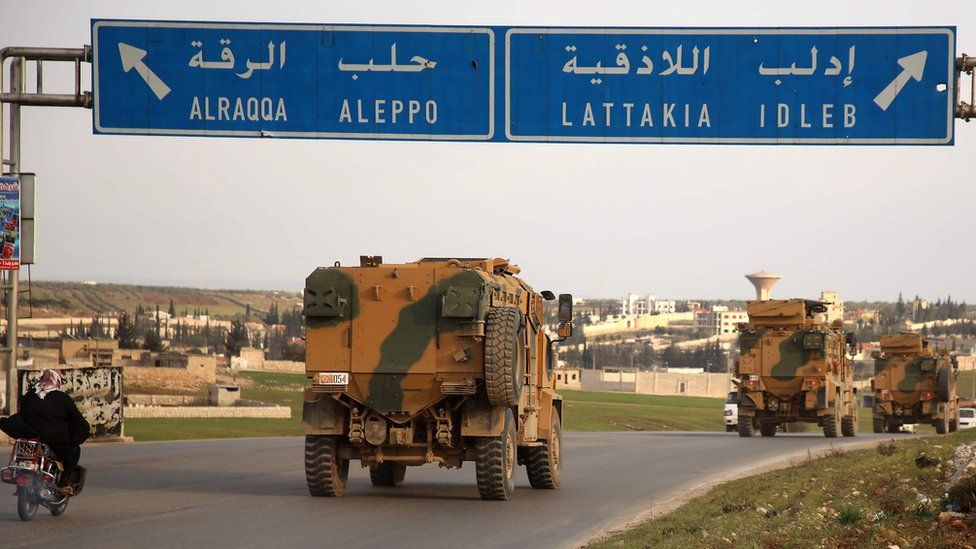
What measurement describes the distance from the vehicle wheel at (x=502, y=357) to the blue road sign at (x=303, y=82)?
10.3ft

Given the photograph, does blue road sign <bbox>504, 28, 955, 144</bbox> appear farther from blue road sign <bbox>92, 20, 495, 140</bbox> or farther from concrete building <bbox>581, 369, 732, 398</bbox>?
concrete building <bbox>581, 369, 732, 398</bbox>

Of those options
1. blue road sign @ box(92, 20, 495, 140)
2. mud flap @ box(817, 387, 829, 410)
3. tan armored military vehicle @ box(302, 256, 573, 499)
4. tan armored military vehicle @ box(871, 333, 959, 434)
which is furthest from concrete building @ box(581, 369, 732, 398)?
tan armored military vehicle @ box(302, 256, 573, 499)

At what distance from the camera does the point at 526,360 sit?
17.3 meters

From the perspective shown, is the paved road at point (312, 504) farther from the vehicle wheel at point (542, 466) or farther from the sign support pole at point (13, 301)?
the sign support pole at point (13, 301)

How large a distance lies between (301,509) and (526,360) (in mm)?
3860

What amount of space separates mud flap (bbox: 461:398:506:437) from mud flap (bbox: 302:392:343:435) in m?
1.62

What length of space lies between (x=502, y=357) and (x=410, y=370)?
3.99 feet

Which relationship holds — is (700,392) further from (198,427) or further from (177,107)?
(177,107)

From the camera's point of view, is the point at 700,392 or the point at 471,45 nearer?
the point at 471,45

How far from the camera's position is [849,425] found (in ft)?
124

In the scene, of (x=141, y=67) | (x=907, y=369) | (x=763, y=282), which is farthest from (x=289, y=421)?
(x=763, y=282)

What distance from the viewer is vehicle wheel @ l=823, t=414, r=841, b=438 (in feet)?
116

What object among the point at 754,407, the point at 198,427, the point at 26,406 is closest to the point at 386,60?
the point at 26,406

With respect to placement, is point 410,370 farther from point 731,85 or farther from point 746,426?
point 746,426
